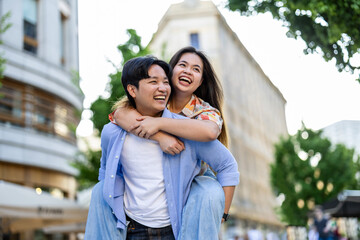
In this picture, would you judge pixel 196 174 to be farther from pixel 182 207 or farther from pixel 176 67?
pixel 176 67

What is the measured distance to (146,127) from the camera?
2.19 metres

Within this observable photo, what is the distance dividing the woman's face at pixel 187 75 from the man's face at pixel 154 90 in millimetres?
234

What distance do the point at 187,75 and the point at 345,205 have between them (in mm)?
13925

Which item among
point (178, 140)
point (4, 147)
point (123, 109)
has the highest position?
point (4, 147)

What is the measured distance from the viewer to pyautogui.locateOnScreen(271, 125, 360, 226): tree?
89.0 ft

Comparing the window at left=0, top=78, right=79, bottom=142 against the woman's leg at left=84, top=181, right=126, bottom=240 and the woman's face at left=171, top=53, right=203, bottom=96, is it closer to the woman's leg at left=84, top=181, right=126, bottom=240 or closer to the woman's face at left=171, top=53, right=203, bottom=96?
the woman's face at left=171, top=53, right=203, bottom=96

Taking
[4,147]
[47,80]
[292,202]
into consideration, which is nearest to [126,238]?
[4,147]

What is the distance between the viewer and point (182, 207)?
2156mm

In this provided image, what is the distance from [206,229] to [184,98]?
85cm

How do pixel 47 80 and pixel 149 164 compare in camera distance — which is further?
pixel 47 80

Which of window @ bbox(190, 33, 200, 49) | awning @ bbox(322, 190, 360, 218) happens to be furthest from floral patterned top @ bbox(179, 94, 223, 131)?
window @ bbox(190, 33, 200, 49)

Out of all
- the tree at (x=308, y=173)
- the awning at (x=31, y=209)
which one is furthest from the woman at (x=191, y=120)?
the tree at (x=308, y=173)

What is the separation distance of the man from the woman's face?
0.24 meters

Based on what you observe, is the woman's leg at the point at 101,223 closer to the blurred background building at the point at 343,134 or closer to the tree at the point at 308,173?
the tree at the point at 308,173
